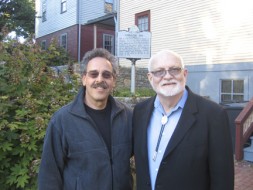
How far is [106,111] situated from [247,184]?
4.28 meters

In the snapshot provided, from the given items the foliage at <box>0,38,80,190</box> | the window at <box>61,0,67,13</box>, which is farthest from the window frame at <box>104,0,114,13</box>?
the foliage at <box>0,38,80,190</box>

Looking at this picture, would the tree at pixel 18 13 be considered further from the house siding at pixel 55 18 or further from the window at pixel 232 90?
the window at pixel 232 90

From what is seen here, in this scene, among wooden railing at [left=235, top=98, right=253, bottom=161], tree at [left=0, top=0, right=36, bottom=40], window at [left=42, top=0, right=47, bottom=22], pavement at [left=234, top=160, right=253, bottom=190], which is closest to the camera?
pavement at [left=234, top=160, right=253, bottom=190]

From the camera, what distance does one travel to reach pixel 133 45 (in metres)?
8.39

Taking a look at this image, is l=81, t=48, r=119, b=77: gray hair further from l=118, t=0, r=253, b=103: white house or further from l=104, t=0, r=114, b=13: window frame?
l=104, t=0, r=114, b=13: window frame

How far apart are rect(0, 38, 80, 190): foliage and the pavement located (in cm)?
352

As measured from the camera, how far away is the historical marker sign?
8.31 metres

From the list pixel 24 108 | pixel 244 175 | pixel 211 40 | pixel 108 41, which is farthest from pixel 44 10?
pixel 24 108

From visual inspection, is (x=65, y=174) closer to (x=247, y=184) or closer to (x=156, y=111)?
(x=156, y=111)

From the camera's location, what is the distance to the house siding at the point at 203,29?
11750mm

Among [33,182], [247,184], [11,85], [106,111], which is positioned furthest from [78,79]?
[247,184]

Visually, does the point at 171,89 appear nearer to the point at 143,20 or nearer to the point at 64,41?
the point at 143,20

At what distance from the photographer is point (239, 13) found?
11.9 m

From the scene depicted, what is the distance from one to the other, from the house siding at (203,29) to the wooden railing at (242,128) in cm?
401
